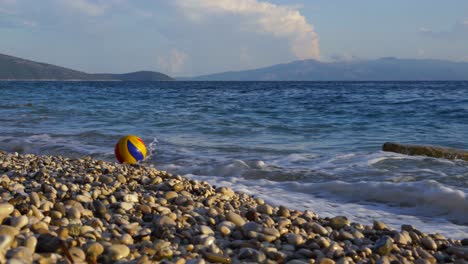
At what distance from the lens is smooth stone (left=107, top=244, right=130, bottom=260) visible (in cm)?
293

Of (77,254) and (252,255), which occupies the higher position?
(77,254)

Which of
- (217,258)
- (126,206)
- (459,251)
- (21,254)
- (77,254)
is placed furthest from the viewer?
(126,206)

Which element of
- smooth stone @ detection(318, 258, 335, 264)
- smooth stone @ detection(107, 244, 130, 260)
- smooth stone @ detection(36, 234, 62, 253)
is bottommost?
smooth stone @ detection(318, 258, 335, 264)

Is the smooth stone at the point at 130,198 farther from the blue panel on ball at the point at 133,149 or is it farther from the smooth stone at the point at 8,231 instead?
the blue panel on ball at the point at 133,149

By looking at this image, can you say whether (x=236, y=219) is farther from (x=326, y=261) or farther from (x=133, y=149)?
(x=133, y=149)

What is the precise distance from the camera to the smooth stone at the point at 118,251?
293 cm

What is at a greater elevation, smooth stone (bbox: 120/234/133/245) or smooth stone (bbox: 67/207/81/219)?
smooth stone (bbox: 67/207/81/219)

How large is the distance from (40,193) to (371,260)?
2.83 metres

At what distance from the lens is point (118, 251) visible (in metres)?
2.96

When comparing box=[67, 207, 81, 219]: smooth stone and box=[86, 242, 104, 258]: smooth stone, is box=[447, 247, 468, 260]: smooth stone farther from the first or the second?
box=[67, 207, 81, 219]: smooth stone

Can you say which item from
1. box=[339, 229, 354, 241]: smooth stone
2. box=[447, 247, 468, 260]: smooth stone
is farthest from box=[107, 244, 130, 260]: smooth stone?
box=[447, 247, 468, 260]: smooth stone

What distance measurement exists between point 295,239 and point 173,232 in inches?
35.2

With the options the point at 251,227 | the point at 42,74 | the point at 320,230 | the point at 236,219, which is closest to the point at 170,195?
the point at 236,219

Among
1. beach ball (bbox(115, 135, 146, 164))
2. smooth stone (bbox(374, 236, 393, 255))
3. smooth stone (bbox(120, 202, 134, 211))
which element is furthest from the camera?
beach ball (bbox(115, 135, 146, 164))
